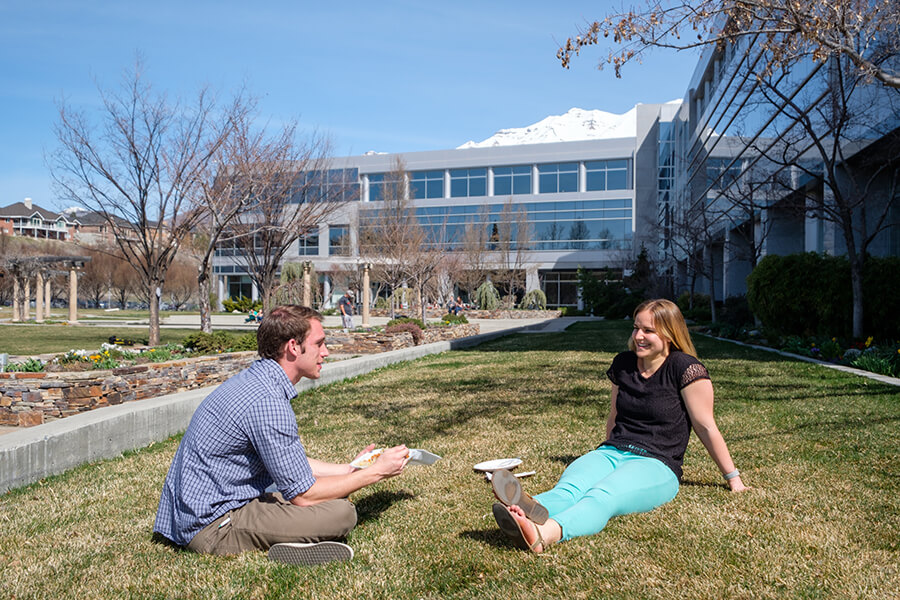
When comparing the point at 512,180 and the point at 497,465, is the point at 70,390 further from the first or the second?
the point at 512,180

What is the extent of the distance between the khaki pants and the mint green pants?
1058mm

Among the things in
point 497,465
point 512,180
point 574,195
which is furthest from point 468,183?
point 497,465

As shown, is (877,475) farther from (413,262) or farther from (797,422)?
(413,262)

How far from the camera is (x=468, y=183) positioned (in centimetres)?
5484

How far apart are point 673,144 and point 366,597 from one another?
48238 millimetres

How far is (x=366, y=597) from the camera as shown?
118 inches

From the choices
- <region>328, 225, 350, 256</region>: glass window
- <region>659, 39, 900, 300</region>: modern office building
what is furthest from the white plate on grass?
<region>328, 225, 350, 256</region>: glass window

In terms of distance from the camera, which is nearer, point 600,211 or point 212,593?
point 212,593

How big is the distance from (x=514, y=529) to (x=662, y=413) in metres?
1.36

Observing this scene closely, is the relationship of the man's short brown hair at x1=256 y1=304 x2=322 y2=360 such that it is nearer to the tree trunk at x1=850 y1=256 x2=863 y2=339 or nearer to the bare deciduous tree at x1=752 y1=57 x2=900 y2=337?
the bare deciduous tree at x1=752 y1=57 x2=900 y2=337

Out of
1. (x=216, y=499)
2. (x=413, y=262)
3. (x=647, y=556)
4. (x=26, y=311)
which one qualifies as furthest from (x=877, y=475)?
(x=26, y=311)

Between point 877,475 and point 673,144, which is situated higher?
point 673,144

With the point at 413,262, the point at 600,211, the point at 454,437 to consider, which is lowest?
the point at 454,437

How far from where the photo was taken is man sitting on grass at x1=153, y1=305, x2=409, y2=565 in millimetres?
3305
